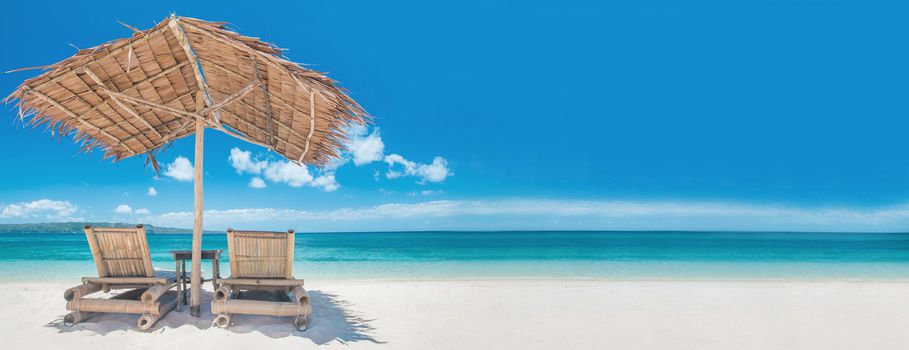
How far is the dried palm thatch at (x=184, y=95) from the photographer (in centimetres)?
346

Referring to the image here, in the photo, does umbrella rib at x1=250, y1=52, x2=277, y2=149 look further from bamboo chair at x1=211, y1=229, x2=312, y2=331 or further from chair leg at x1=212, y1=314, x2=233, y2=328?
chair leg at x1=212, y1=314, x2=233, y2=328

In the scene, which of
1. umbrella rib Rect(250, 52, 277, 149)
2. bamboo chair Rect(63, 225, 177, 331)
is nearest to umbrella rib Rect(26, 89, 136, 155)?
bamboo chair Rect(63, 225, 177, 331)

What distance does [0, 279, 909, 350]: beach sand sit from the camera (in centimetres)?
371

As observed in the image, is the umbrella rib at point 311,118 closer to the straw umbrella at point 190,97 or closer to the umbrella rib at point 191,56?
the straw umbrella at point 190,97

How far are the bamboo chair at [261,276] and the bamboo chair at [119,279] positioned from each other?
48 centimetres

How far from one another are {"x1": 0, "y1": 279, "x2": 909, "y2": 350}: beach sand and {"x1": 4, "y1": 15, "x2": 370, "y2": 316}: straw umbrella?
765 millimetres

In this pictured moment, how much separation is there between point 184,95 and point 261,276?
187 centimetres

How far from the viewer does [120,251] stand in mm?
3973

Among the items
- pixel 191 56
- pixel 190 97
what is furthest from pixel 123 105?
pixel 191 56

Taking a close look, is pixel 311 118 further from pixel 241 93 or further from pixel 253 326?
pixel 253 326

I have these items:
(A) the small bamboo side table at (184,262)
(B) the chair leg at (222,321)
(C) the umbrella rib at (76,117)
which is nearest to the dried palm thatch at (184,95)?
(C) the umbrella rib at (76,117)

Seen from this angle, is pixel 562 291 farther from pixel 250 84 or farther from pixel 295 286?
pixel 250 84

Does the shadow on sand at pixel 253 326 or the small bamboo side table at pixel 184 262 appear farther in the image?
the small bamboo side table at pixel 184 262

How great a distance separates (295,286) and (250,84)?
5.58 ft
